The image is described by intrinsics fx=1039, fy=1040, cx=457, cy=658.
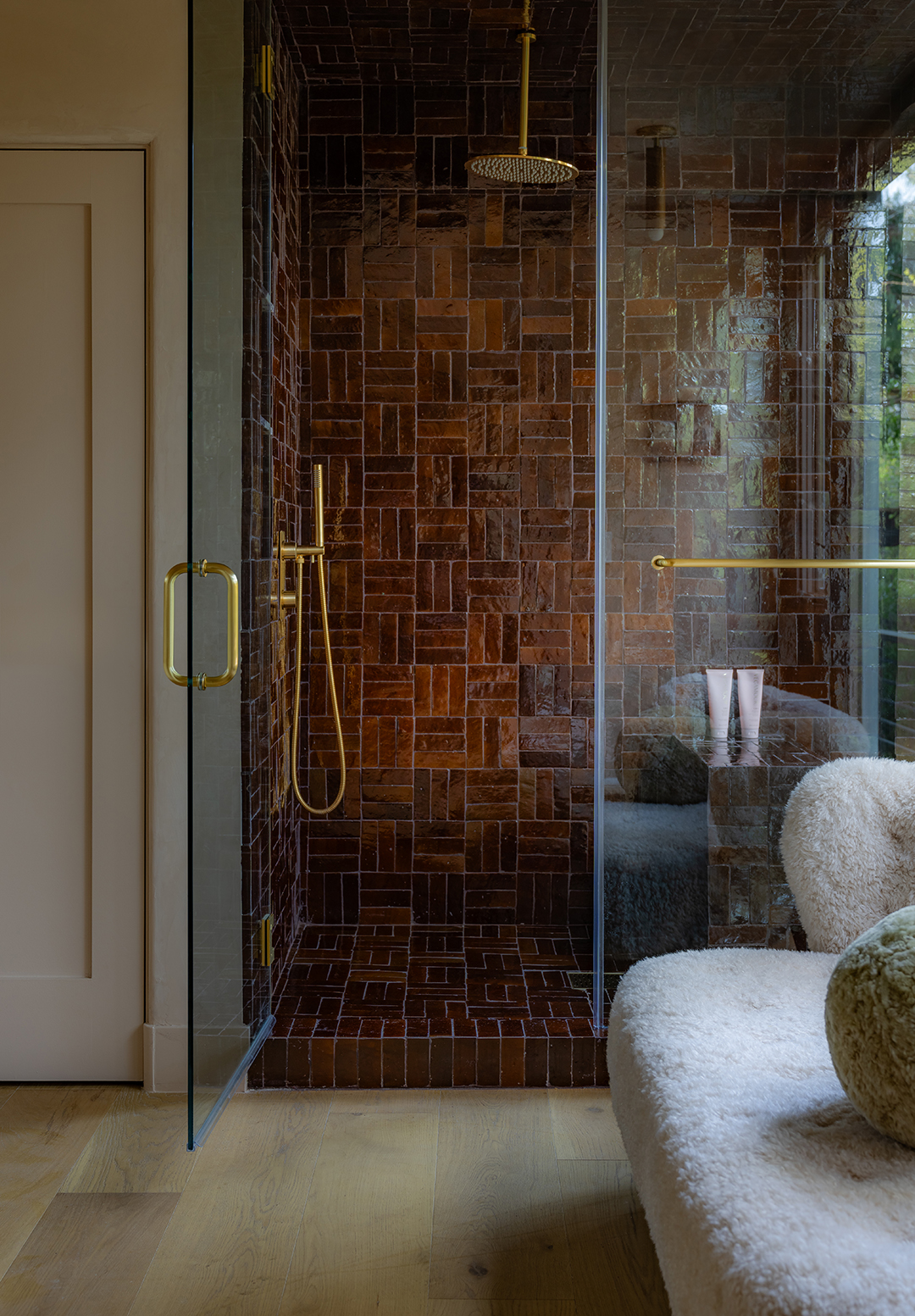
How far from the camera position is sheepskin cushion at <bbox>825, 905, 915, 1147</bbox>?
1269 mm

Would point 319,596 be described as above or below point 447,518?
below

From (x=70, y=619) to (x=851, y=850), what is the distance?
1.83 metres

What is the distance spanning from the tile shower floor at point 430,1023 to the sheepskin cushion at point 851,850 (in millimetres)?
751

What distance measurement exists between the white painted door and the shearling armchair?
131cm

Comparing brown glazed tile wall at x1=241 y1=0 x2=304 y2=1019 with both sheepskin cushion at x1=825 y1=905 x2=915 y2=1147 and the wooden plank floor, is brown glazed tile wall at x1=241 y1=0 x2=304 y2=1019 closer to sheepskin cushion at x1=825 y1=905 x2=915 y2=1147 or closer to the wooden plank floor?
the wooden plank floor

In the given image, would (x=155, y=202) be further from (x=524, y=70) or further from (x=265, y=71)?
(x=524, y=70)

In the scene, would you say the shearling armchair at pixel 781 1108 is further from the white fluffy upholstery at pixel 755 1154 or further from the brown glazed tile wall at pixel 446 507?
the brown glazed tile wall at pixel 446 507

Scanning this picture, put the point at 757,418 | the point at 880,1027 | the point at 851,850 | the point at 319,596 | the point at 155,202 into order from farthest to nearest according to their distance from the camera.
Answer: the point at 319,596 < the point at 155,202 < the point at 757,418 < the point at 851,850 < the point at 880,1027

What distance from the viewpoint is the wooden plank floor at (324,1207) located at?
1.75 meters

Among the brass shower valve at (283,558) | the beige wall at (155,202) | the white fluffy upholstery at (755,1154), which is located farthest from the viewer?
the brass shower valve at (283,558)

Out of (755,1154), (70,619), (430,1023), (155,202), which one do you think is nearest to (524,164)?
(155,202)

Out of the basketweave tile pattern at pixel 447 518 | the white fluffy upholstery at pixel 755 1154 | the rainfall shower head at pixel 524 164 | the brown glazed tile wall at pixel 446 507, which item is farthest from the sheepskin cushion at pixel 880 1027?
the rainfall shower head at pixel 524 164

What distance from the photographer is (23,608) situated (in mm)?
2518

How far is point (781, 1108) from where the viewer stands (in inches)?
55.4
